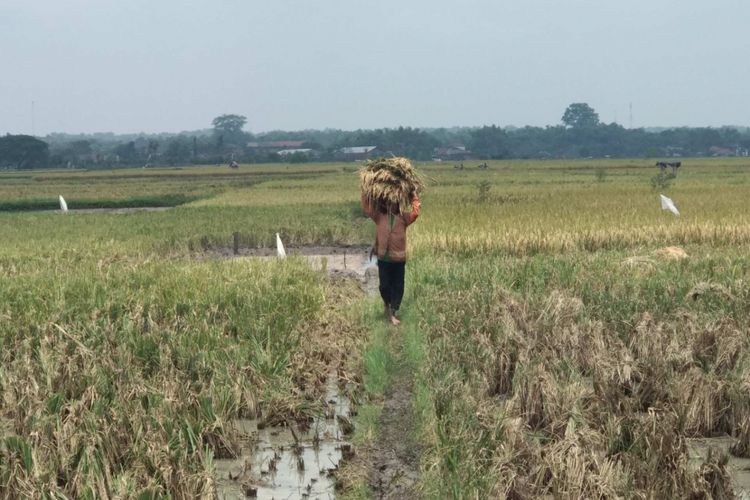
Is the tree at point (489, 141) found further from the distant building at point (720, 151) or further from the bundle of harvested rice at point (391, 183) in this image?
the bundle of harvested rice at point (391, 183)

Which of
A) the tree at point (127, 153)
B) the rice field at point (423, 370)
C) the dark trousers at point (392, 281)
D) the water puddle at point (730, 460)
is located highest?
the tree at point (127, 153)

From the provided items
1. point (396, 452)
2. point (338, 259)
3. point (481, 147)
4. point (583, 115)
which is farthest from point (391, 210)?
point (583, 115)

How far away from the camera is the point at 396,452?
451 cm

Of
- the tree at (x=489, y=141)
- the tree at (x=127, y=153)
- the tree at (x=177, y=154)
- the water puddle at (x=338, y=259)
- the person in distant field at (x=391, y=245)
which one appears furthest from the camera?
the tree at (x=489, y=141)

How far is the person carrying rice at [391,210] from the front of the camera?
7.57m

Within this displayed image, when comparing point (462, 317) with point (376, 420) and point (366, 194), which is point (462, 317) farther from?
point (376, 420)

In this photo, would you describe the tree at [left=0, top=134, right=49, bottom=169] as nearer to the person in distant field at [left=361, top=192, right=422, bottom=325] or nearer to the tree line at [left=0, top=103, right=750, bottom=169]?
the tree line at [left=0, top=103, right=750, bottom=169]

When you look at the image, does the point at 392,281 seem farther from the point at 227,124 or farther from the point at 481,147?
the point at 227,124

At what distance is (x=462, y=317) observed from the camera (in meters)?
6.93

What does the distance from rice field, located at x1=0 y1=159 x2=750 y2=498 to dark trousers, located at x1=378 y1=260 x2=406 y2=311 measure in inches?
9.8

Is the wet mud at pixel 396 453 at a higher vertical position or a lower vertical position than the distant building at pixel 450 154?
lower

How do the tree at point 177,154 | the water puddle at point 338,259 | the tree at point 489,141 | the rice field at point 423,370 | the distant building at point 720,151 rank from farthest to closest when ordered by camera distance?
the tree at point 489,141
the distant building at point 720,151
the tree at point 177,154
the water puddle at point 338,259
the rice field at point 423,370

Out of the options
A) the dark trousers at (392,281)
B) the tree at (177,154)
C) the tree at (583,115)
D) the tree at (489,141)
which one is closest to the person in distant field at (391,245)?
the dark trousers at (392,281)

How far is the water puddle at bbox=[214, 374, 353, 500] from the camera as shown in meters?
4.05
